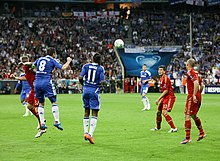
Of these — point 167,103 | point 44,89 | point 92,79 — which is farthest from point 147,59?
point 92,79

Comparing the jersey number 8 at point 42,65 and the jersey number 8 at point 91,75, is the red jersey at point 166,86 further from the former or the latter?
the jersey number 8 at point 42,65

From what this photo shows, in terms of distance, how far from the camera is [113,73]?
176 feet

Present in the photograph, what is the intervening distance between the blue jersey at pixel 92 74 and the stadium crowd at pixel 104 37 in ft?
119

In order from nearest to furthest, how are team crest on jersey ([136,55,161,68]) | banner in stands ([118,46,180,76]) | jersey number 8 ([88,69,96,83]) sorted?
jersey number 8 ([88,69,96,83]) → banner in stands ([118,46,180,76]) → team crest on jersey ([136,55,161,68])

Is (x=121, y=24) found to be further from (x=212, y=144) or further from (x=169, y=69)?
(x=212, y=144)

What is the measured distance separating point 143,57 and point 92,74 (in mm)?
41217

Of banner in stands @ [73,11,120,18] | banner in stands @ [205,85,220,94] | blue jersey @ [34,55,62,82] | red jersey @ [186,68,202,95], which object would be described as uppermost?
banner in stands @ [73,11,120,18]

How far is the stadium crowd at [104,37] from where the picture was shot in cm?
5275

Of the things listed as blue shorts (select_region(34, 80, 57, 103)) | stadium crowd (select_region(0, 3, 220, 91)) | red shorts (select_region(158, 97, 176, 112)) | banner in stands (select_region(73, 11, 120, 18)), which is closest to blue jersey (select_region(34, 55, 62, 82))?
blue shorts (select_region(34, 80, 57, 103))

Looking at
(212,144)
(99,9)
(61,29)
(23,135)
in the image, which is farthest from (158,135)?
(99,9)

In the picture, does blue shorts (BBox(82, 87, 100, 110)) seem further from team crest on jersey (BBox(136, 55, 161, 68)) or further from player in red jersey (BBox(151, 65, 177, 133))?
team crest on jersey (BBox(136, 55, 161, 68))

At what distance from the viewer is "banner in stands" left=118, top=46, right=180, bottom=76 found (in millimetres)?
53719

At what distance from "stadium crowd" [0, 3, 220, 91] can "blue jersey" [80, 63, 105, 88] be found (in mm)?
36254

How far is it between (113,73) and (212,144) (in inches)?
1609
